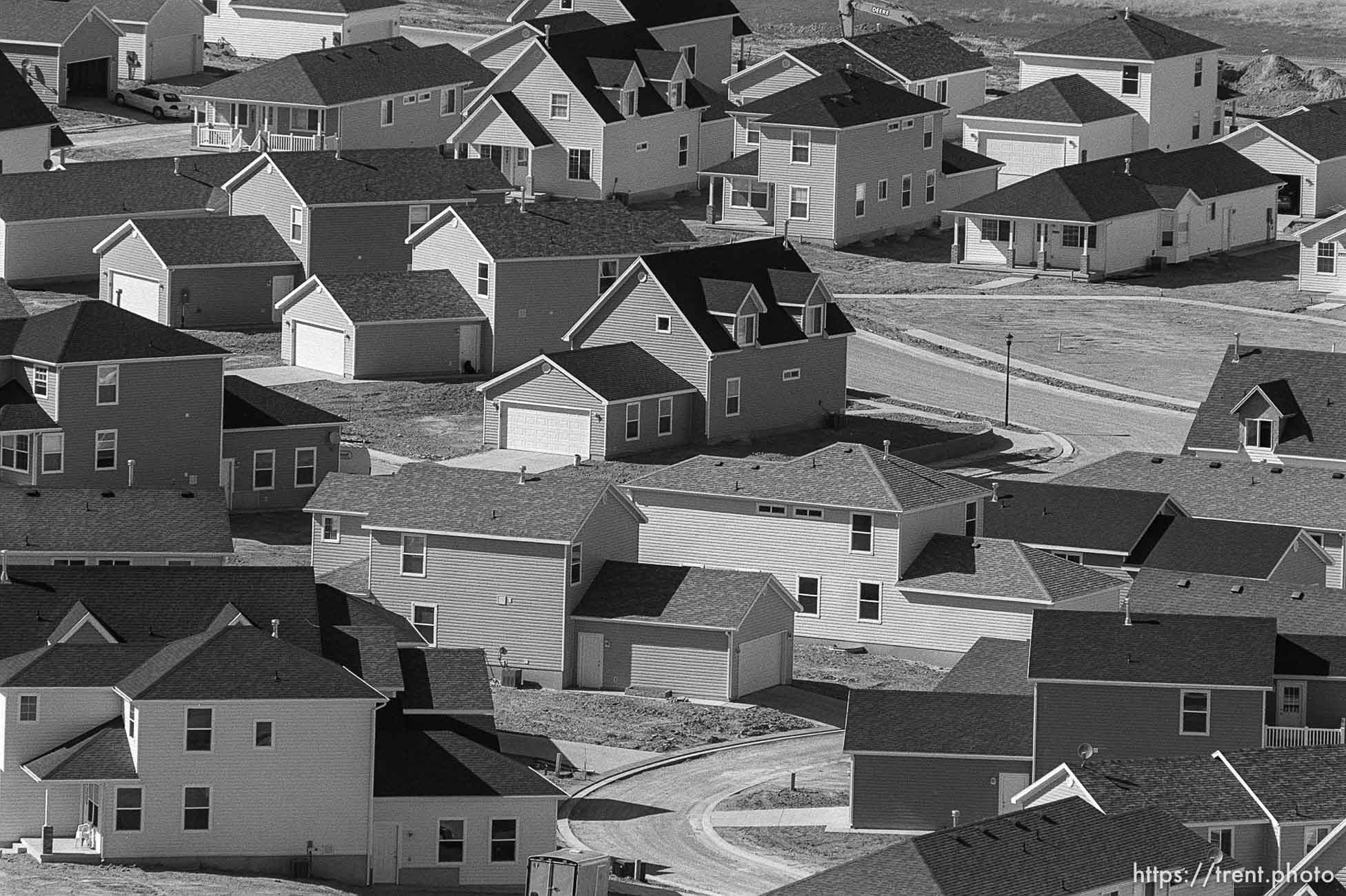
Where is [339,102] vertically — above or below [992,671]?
above

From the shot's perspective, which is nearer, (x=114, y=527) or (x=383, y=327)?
(x=114, y=527)

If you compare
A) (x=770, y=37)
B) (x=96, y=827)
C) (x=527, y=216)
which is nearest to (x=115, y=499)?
(x=96, y=827)

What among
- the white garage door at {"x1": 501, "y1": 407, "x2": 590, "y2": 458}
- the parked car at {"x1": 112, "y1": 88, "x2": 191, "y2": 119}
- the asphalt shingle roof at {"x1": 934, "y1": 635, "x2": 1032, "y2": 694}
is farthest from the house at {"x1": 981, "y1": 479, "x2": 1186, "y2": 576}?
the parked car at {"x1": 112, "y1": 88, "x2": 191, "y2": 119}

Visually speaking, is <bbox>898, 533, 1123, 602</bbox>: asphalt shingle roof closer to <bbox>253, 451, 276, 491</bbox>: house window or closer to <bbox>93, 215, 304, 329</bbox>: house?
<bbox>253, 451, 276, 491</bbox>: house window

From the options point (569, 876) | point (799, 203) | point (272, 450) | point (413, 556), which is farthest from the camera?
point (799, 203)

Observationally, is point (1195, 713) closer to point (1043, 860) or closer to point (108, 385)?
point (1043, 860)

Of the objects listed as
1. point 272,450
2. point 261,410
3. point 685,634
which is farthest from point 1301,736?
point 261,410
